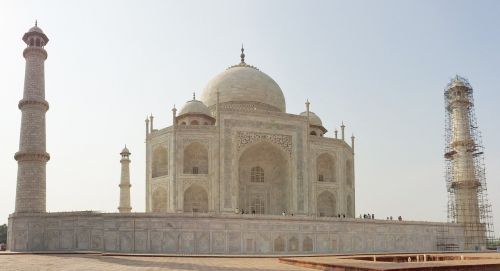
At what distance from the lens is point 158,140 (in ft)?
93.5

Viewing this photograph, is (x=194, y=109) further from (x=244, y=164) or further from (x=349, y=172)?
(x=349, y=172)

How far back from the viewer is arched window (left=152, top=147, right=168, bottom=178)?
2900 centimetres

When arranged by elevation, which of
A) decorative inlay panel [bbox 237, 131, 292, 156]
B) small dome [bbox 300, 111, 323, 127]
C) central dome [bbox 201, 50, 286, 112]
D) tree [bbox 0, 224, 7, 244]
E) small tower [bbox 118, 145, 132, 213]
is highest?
central dome [bbox 201, 50, 286, 112]

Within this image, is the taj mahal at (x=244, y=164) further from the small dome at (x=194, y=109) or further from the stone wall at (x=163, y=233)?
the stone wall at (x=163, y=233)

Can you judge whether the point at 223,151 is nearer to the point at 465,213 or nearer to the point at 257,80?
the point at 257,80

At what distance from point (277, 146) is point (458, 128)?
12276mm

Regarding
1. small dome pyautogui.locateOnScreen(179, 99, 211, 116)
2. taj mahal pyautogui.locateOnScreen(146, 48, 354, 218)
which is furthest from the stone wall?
small dome pyautogui.locateOnScreen(179, 99, 211, 116)

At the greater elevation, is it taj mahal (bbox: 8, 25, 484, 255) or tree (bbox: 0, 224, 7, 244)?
taj mahal (bbox: 8, 25, 484, 255)

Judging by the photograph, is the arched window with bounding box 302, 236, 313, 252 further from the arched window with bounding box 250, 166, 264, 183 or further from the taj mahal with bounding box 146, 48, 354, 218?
the arched window with bounding box 250, 166, 264, 183

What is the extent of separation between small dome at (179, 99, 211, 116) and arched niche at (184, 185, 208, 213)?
4939mm

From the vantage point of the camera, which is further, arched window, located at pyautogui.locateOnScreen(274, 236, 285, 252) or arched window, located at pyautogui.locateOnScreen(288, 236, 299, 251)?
arched window, located at pyautogui.locateOnScreen(288, 236, 299, 251)

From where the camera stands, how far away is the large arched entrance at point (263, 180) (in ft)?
96.2

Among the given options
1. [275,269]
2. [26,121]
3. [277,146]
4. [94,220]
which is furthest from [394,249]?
[26,121]

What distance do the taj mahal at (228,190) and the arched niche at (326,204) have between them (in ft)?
0.20
